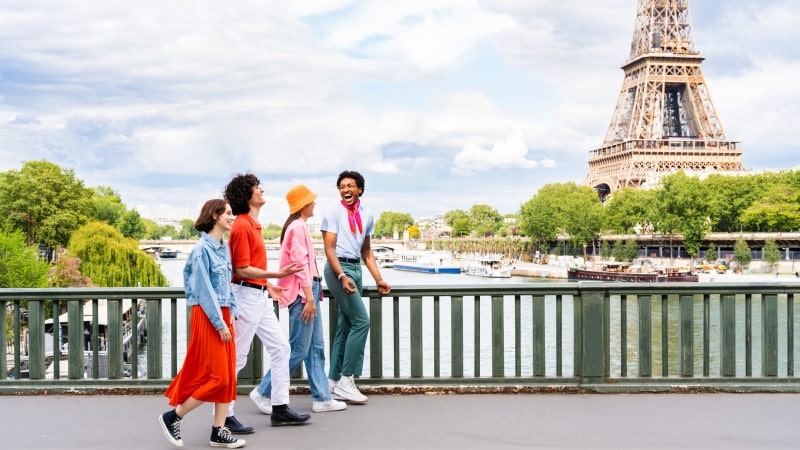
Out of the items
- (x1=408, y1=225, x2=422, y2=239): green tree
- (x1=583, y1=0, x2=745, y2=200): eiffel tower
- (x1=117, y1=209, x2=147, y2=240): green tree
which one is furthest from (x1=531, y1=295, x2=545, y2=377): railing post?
(x1=408, y1=225, x2=422, y2=239): green tree

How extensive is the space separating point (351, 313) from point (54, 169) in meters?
→ 63.4

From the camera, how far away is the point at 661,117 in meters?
91.9

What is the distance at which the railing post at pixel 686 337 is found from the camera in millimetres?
7059

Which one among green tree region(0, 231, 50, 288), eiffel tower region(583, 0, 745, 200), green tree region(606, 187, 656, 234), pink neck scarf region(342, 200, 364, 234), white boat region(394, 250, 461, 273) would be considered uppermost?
eiffel tower region(583, 0, 745, 200)

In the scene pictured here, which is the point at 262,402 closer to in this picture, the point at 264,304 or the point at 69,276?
the point at 264,304

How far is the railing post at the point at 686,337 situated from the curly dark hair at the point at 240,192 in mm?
3829

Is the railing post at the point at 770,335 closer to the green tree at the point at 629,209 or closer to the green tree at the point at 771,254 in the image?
the green tree at the point at 771,254

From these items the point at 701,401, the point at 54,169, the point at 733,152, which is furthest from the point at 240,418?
the point at 733,152

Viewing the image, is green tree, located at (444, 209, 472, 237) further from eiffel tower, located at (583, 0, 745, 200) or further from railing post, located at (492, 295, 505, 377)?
railing post, located at (492, 295, 505, 377)

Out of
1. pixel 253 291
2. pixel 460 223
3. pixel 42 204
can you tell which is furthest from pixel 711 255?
pixel 460 223

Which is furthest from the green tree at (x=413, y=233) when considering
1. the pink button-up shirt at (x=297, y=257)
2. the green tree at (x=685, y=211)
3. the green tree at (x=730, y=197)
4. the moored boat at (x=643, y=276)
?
the pink button-up shirt at (x=297, y=257)

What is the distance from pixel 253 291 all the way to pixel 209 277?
63 cm

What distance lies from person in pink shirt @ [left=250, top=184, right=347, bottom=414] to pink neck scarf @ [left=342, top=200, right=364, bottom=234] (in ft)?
1.19

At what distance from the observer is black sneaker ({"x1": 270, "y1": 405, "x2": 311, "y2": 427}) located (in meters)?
5.95
